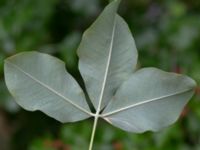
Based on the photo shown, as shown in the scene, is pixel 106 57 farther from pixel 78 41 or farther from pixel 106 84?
pixel 78 41

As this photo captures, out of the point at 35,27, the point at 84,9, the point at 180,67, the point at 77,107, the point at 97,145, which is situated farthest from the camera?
the point at 84,9

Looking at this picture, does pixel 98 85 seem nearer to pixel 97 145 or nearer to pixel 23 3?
pixel 97 145

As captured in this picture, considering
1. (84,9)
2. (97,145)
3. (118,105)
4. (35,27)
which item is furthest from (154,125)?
(84,9)

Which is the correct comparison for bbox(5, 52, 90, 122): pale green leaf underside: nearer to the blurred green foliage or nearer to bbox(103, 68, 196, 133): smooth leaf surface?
bbox(103, 68, 196, 133): smooth leaf surface

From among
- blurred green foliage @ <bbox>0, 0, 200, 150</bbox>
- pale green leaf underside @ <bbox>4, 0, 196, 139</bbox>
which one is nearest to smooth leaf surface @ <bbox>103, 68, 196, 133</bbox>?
pale green leaf underside @ <bbox>4, 0, 196, 139</bbox>

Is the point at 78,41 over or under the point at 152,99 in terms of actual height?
under

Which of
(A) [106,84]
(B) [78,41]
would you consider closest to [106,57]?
(A) [106,84]
